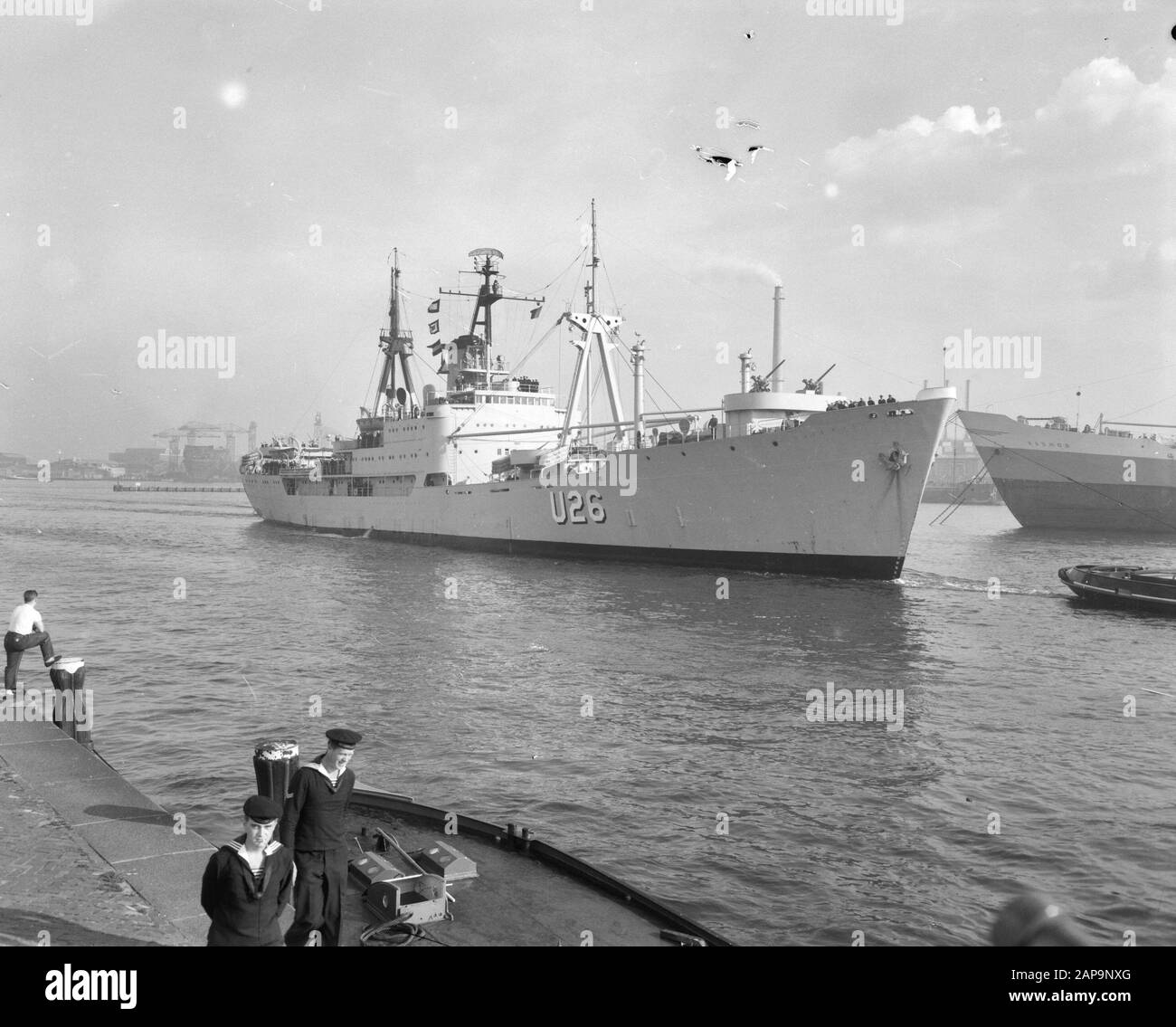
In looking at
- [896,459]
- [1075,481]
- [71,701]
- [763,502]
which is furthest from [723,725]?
[1075,481]

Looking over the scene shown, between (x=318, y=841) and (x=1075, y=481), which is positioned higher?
(x=1075, y=481)

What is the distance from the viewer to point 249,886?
3.75m

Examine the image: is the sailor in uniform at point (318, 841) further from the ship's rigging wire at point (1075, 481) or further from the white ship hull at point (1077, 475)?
the ship's rigging wire at point (1075, 481)

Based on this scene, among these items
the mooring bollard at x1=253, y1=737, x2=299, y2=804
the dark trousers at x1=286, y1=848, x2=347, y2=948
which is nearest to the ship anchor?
the mooring bollard at x1=253, y1=737, x2=299, y2=804

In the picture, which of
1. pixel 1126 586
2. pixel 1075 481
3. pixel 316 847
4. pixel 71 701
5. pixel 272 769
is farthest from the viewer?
pixel 1075 481

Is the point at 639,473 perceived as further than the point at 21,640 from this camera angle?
Yes

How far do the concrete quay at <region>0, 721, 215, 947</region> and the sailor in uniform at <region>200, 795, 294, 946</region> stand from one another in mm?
1401

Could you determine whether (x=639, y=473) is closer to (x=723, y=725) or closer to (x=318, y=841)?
(x=723, y=725)

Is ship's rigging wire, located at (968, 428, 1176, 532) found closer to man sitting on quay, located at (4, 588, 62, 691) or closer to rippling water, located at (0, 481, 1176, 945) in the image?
rippling water, located at (0, 481, 1176, 945)

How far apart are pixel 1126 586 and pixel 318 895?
2612 cm

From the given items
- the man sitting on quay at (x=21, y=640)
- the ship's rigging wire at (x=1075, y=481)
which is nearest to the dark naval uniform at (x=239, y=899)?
the man sitting on quay at (x=21, y=640)

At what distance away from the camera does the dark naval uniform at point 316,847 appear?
15.0 feet
